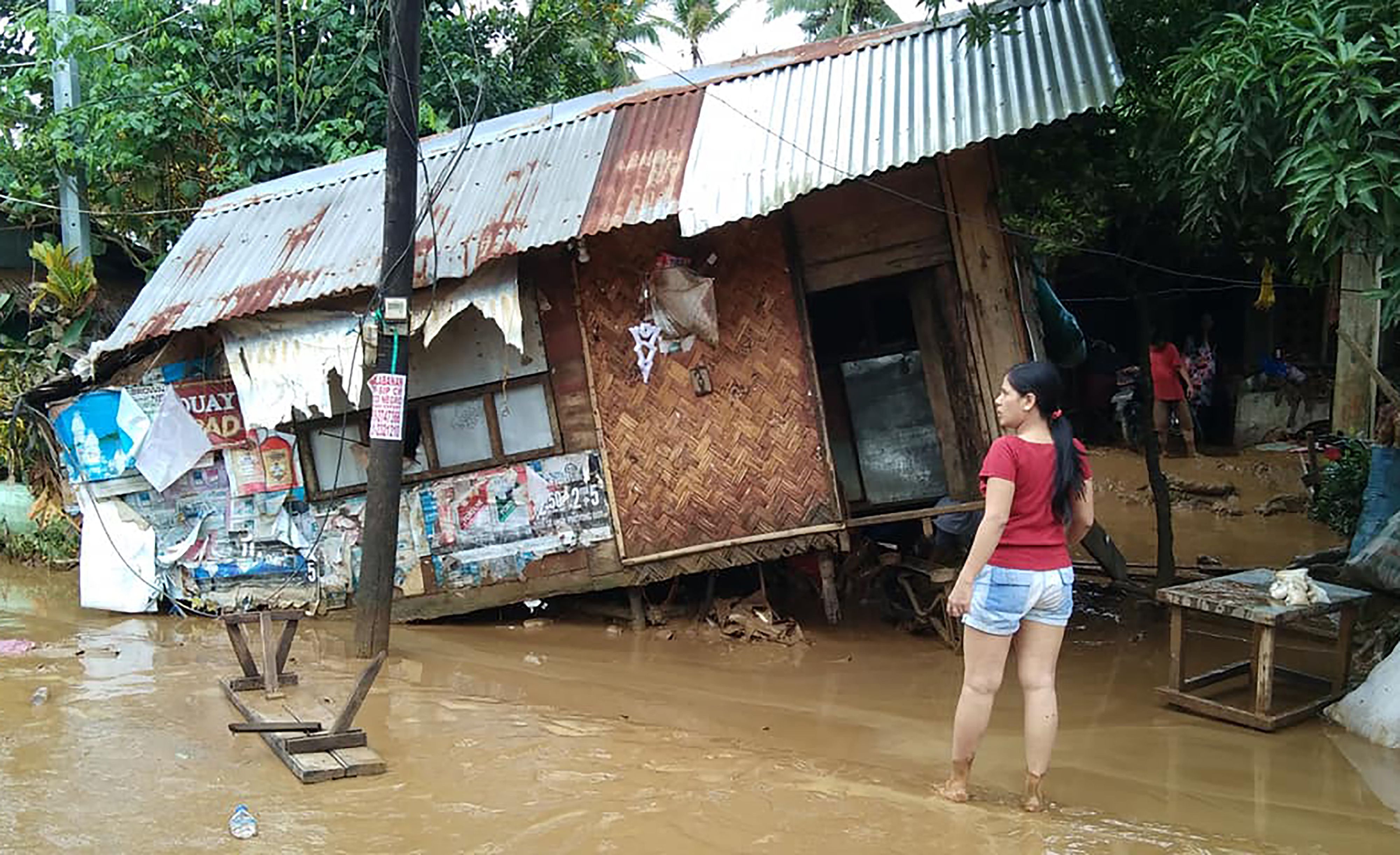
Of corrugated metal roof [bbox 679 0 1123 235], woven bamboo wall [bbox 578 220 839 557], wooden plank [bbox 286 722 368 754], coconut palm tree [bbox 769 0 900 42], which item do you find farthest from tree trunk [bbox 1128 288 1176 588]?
coconut palm tree [bbox 769 0 900 42]

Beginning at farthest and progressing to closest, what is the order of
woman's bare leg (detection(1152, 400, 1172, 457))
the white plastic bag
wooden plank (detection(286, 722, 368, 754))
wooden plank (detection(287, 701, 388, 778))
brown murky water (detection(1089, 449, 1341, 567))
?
woman's bare leg (detection(1152, 400, 1172, 457)), brown murky water (detection(1089, 449, 1341, 567)), the white plastic bag, wooden plank (detection(286, 722, 368, 754)), wooden plank (detection(287, 701, 388, 778))

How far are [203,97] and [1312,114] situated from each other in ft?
38.8

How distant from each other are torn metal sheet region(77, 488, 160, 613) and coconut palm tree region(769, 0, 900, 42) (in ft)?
65.7

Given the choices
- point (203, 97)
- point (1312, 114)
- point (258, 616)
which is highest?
point (203, 97)

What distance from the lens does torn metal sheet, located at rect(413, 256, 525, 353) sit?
734 centimetres

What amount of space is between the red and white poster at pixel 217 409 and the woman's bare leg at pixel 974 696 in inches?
249

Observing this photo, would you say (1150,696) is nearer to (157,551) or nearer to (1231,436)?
(157,551)

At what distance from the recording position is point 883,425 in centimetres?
846

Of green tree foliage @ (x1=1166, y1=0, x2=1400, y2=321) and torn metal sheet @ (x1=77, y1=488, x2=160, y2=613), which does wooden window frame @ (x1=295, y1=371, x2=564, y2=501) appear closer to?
torn metal sheet @ (x1=77, y1=488, x2=160, y2=613)

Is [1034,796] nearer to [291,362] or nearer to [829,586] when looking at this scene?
[829,586]

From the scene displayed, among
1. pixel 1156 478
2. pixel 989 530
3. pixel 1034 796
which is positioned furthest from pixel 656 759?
pixel 1156 478

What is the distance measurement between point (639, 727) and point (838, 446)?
3706 millimetres

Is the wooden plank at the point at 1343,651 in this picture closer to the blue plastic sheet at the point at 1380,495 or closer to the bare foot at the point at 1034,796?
the blue plastic sheet at the point at 1380,495

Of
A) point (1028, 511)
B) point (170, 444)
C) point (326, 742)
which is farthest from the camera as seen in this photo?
point (170, 444)
